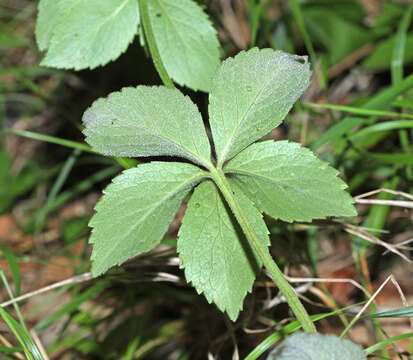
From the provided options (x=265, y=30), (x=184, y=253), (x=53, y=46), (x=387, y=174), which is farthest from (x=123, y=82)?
(x=184, y=253)

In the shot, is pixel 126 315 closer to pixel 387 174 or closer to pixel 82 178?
pixel 82 178

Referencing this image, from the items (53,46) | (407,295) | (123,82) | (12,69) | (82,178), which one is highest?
(53,46)

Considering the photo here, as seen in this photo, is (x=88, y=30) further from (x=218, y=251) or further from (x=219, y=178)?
(x=218, y=251)

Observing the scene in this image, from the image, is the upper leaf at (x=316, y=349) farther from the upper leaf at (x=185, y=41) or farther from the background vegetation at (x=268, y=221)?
the upper leaf at (x=185, y=41)

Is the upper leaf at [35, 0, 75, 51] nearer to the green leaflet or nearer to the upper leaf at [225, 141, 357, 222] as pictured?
the green leaflet

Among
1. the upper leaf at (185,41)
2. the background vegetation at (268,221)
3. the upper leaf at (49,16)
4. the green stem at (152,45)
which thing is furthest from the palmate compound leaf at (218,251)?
the upper leaf at (49,16)

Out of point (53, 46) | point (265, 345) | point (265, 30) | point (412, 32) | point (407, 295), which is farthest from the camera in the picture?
point (412, 32)

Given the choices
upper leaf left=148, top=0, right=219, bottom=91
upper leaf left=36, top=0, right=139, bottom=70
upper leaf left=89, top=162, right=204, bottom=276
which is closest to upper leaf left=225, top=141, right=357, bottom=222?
upper leaf left=89, top=162, right=204, bottom=276
